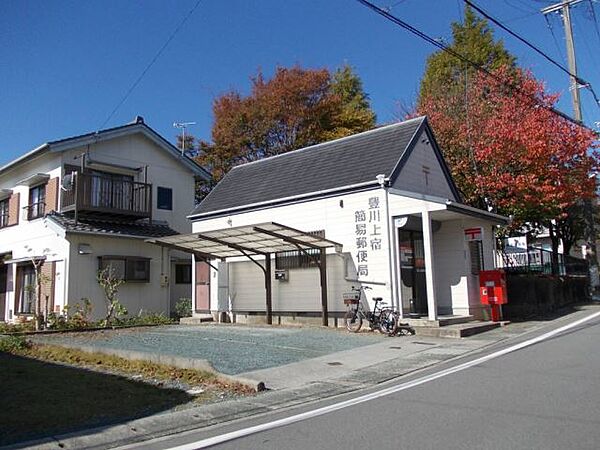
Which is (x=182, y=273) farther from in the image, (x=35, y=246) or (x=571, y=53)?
(x=571, y=53)

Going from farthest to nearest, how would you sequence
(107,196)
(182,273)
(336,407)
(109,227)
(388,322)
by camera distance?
(182,273)
(107,196)
(109,227)
(388,322)
(336,407)

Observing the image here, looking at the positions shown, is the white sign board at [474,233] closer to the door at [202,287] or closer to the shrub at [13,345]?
the door at [202,287]

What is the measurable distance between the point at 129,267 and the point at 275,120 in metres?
14.2

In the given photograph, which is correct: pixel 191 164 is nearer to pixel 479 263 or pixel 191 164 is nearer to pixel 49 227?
pixel 49 227

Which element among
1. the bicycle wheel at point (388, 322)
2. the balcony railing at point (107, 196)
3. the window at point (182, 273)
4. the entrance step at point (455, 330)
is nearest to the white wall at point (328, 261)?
the bicycle wheel at point (388, 322)

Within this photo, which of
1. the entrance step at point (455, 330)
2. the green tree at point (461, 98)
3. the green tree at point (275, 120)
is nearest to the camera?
the entrance step at point (455, 330)

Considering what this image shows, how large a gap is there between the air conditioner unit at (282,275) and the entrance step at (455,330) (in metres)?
5.07

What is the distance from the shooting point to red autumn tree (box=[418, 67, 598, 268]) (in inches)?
827

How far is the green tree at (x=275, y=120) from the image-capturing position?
31594 mm

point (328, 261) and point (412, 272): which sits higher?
point (328, 261)

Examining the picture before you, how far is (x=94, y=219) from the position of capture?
2145 cm

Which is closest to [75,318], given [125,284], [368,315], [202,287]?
[125,284]

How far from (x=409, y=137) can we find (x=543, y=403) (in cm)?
1176

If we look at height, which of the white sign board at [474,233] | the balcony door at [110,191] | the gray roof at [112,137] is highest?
the gray roof at [112,137]
